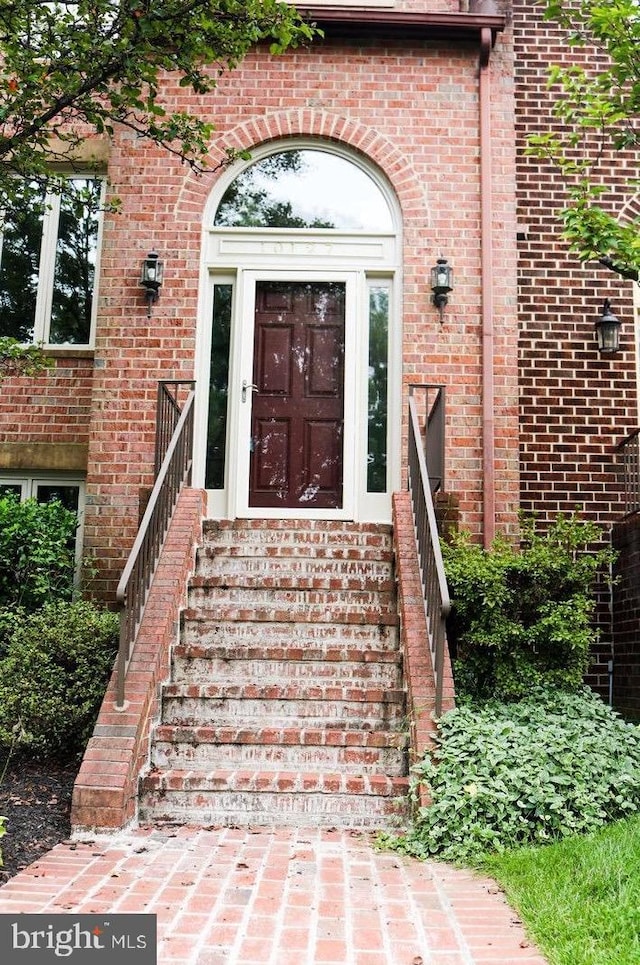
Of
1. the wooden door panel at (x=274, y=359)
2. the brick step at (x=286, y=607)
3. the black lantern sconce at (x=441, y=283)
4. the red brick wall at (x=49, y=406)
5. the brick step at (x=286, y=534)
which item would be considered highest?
the black lantern sconce at (x=441, y=283)

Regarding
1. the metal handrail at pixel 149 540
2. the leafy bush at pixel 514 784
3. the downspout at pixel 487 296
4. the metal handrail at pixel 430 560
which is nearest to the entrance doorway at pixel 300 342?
the metal handrail at pixel 149 540

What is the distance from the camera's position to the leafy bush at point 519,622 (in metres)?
5.40

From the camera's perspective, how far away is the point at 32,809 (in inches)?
176

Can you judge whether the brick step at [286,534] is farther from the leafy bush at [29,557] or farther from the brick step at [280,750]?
the brick step at [280,750]

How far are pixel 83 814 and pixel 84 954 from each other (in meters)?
1.51

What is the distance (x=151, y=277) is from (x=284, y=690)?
157 inches

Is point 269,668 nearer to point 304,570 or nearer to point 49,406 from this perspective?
point 304,570

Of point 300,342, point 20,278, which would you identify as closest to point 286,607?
point 300,342

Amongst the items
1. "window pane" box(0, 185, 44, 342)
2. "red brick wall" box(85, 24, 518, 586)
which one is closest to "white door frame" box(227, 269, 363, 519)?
"red brick wall" box(85, 24, 518, 586)

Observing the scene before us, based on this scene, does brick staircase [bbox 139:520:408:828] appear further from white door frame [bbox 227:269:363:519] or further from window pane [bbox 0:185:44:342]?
window pane [bbox 0:185:44:342]

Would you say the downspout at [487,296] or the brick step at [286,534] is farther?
the downspout at [487,296]

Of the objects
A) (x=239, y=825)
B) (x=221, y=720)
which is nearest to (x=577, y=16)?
(x=221, y=720)

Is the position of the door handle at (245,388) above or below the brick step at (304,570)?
above

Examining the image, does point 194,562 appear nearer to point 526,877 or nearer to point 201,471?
point 201,471
